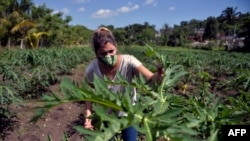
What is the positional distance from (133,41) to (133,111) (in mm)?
78920

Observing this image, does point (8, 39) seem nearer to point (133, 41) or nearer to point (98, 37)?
point (98, 37)

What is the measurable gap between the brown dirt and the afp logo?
407 cm

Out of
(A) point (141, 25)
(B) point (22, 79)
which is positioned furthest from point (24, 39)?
(A) point (141, 25)

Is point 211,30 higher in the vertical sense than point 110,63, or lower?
higher

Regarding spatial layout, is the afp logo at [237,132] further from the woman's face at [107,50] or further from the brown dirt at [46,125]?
the brown dirt at [46,125]

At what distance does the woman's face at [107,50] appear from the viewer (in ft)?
7.89

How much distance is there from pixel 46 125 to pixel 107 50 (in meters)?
4.01

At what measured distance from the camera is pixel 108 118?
916 millimetres

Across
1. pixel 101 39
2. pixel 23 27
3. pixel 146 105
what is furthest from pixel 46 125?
pixel 23 27

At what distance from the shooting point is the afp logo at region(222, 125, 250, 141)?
101 centimetres

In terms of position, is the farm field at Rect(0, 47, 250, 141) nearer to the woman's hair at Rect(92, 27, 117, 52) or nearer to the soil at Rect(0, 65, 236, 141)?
the soil at Rect(0, 65, 236, 141)

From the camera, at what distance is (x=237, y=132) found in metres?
1.04

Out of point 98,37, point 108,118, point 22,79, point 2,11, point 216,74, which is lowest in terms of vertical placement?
point 216,74

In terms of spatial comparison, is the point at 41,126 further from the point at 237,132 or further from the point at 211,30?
the point at 211,30
